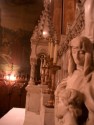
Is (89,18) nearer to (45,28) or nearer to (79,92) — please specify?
(79,92)

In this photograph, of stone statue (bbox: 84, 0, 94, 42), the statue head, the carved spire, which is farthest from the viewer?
the carved spire

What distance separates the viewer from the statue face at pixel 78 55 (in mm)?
1702

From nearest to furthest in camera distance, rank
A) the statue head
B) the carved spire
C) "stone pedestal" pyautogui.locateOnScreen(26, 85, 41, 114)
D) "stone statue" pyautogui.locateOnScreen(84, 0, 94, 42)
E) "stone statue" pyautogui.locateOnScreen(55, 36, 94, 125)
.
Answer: "stone statue" pyautogui.locateOnScreen(55, 36, 94, 125) → the statue head → "stone statue" pyautogui.locateOnScreen(84, 0, 94, 42) → "stone pedestal" pyautogui.locateOnScreen(26, 85, 41, 114) → the carved spire

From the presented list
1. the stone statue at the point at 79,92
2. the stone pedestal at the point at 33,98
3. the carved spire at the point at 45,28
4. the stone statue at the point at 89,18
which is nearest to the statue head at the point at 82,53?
the stone statue at the point at 79,92

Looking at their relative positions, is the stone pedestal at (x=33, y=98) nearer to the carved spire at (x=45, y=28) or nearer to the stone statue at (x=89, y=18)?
the carved spire at (x=45, y=28)

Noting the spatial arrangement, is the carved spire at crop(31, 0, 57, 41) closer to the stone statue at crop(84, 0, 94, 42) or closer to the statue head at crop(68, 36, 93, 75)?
the stone statue at crop(84, 0, 94, 42)

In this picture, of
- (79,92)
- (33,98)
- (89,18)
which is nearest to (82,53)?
(79,92)

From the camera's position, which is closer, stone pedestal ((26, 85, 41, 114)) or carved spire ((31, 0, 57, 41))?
stone pedestal ((26, 85, 41, 114))

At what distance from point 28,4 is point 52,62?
11.3 meters

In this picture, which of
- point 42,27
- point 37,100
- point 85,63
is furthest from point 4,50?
point 85,63

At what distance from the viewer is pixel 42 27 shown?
23.8 ft

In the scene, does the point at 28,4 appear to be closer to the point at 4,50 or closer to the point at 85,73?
the point at 4,50

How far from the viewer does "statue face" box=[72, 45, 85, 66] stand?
170 cm

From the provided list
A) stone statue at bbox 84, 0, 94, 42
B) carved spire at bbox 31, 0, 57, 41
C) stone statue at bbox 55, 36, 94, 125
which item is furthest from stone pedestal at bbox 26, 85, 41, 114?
stone statue at bbox 55, 36, 94, 125
